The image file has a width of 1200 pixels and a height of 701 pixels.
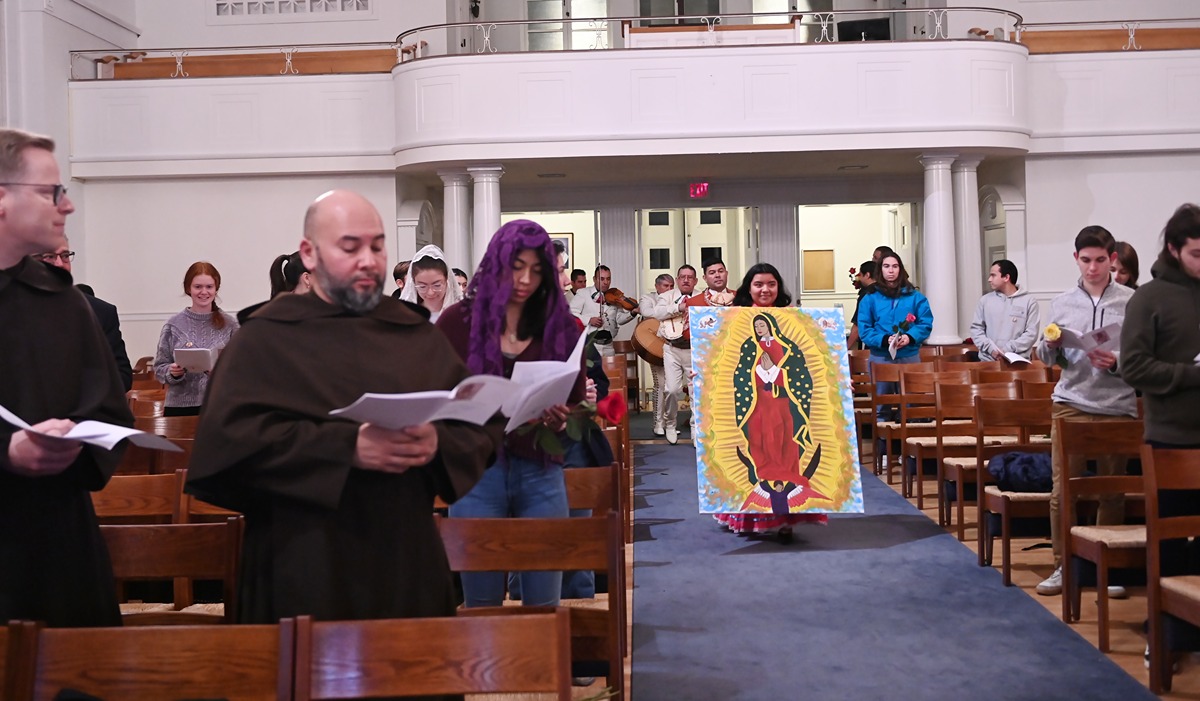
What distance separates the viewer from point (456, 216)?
1422 cm

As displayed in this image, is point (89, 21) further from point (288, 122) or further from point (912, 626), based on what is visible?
point (912, 626)

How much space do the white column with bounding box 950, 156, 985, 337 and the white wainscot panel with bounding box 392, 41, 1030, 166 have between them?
62cm

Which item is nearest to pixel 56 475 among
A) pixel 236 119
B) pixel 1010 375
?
pixel 1010 375

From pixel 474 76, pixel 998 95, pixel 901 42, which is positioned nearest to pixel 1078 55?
pixel 998 95

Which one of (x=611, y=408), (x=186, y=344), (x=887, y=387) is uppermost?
(x=186, y=344)

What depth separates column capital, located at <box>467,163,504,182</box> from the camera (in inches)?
546

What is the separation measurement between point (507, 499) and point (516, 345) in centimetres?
50

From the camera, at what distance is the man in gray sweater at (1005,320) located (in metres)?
9.72

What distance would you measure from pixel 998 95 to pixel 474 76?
5939mm

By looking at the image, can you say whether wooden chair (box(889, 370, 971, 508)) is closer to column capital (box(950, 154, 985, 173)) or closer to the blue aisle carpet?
the blue aisle carpet

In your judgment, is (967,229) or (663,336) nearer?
(663,336)

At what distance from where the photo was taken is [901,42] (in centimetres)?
1349

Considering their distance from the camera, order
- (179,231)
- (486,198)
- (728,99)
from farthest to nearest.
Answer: (179,231), (486,198), (728,99)

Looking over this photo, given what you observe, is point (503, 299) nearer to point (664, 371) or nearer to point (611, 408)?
point (611, 408)
